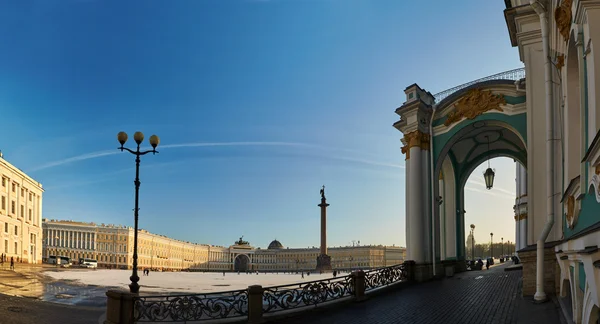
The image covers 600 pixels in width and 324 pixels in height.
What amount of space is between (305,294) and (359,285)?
2299mm

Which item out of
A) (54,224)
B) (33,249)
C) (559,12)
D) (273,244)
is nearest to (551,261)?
(559,12)

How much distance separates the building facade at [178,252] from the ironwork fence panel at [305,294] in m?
108

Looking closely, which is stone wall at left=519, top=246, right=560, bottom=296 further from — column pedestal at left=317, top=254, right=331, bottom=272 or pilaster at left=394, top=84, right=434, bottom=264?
column pedestal at left=317, top=254, right=331, bottom=272

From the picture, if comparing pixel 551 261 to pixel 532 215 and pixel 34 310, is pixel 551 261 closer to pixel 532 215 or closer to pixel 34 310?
pixel 532 215

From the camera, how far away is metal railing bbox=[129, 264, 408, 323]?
402 inches

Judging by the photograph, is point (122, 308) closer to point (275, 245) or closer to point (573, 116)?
point (573, 116)

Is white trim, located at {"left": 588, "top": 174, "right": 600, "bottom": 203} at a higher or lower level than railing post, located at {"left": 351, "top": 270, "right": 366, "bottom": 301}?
higher

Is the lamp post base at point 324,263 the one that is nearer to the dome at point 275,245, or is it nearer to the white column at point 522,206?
the white column at point 522,206

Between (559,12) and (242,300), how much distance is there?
9492mm

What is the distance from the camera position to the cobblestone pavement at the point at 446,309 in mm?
9547

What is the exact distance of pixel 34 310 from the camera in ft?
44.4

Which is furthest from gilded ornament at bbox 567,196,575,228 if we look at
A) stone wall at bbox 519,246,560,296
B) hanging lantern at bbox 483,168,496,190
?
hanging lantern at bbox 483,168,496,190

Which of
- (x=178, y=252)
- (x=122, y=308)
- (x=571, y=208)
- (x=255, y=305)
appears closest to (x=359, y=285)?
(x=255, y=305)

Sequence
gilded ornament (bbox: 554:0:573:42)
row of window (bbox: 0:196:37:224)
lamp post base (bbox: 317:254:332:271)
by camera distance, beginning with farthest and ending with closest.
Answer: row of window (bbox: 0:196:37:224) → lamp post base (bbox: 317:254:332:271) → gilded ornament (bbox: 554:0:573:42)
